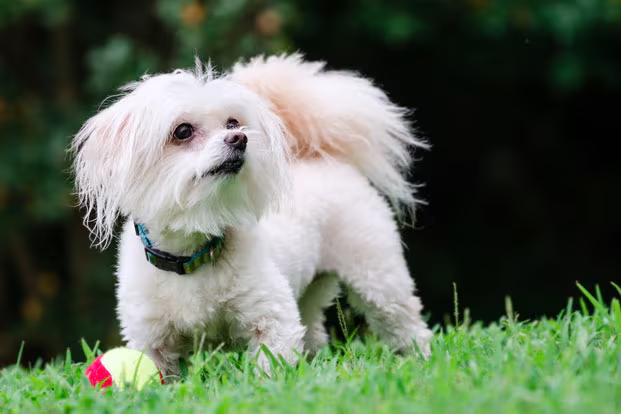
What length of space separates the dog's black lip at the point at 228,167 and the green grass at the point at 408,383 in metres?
0.75

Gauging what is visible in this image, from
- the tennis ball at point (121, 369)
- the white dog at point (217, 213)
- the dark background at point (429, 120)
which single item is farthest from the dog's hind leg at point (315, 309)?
the dark background at point (429, 120)

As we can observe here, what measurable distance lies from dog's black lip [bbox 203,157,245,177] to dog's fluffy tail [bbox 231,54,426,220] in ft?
2.97

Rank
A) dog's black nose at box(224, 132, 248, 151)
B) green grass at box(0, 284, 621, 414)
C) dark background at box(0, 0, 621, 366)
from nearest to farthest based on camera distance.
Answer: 1. green grass at box(0, 284, 621, 414)
2. dog's black nose at box(224, 132, 248, 151)
3. dark background at box(0, 0, 621, 366)

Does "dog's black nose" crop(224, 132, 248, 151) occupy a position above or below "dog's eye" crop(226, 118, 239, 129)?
below

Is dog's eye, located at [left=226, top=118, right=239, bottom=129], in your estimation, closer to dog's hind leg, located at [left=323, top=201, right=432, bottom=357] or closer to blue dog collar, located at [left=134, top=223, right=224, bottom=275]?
blue dog collar, located at [left=134, top=223, right=224, bottom=275]

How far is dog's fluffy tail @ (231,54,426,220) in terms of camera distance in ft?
16.0

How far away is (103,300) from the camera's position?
9.16m

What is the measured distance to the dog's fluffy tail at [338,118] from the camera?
4883mm

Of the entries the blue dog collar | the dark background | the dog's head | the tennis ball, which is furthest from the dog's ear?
the dark background

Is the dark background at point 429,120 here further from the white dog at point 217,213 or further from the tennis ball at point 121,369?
the tennis ball at point 121,369

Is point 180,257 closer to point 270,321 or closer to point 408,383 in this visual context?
point 270,321

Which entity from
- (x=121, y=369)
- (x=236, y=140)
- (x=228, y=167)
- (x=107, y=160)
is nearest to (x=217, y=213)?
(x=228, y=167)

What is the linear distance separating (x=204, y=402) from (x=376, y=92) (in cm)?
249

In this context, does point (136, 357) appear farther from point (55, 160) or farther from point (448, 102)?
point (448, 102)
